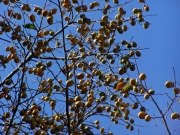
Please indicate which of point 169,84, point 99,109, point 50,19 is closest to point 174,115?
point 169,84

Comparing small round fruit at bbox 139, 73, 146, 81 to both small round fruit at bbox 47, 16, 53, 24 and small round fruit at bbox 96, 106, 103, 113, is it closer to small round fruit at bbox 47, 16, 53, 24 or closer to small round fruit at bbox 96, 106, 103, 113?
small round fruit at bbox 96, 106, 103, 113

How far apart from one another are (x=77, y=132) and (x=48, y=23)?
4.32 ft

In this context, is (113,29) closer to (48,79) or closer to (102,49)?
(102,49)

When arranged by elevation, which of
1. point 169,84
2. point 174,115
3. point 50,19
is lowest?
point 174,115

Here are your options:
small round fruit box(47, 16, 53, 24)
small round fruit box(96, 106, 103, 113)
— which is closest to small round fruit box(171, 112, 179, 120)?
small round fruit box(96, 106, 103, 113)

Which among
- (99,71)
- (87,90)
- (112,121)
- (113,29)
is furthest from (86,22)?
(112,121)

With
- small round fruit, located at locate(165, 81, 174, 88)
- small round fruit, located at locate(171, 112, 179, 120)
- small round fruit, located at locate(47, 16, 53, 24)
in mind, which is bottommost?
small round fruit, located at locate(171, 112, 179, 120)

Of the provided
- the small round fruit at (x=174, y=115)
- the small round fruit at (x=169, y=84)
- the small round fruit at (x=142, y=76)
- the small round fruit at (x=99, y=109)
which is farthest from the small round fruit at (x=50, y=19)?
the small round fruit at (x=174, y=115)

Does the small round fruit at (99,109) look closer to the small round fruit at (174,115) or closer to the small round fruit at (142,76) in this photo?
the small round fruit at (142,76)

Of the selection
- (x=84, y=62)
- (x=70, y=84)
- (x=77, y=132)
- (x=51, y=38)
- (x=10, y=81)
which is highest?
(x=51, y=38)

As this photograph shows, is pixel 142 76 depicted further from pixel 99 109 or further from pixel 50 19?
pixel 50 19

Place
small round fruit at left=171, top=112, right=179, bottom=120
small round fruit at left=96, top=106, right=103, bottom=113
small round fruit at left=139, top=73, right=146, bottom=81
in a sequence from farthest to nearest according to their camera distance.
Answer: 1. small round fruit at left=96, top=106, right=103, bottom=113
2. small round fruit at left=139, top=73, right=146, bottom=81
3. small round fruit at left=171, top=112, right=179, bottom=120

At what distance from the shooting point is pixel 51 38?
3.85 metres

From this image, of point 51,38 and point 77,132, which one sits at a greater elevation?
point 51,38
